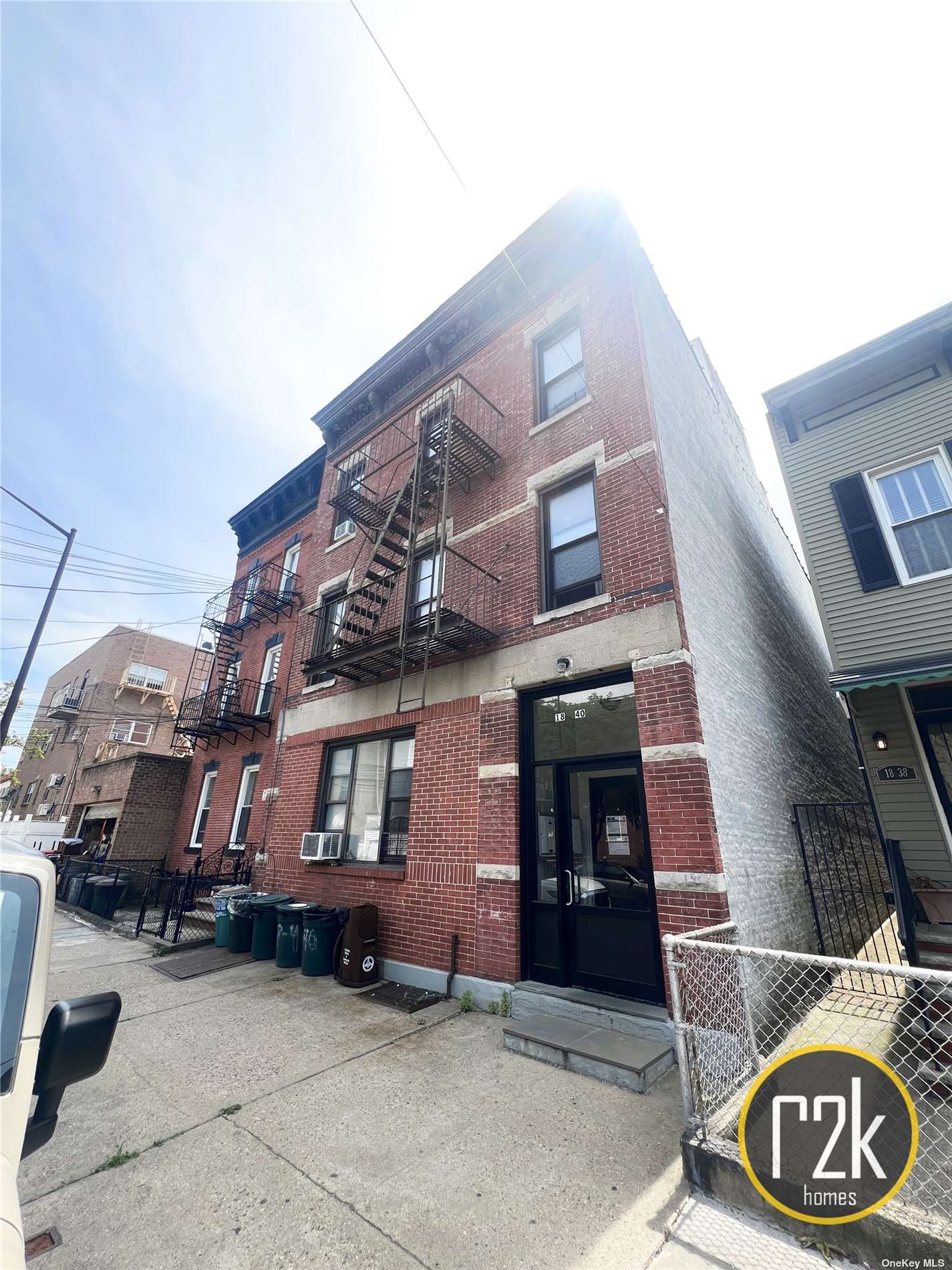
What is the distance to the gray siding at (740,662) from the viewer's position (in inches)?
258

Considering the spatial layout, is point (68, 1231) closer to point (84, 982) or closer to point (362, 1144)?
point (362, 1144)

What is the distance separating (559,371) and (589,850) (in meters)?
8.20

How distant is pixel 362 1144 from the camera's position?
3.73 meters

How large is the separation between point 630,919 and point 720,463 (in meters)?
10.0

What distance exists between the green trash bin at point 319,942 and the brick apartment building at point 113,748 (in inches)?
421

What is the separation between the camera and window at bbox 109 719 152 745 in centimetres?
2711

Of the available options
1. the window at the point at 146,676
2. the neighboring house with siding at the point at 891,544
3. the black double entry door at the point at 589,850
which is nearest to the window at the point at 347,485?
the black double entry door at the point at 589,850

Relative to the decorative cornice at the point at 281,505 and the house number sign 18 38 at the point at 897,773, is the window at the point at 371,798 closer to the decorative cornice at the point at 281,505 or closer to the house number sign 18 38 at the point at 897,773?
the house number sign 18 38 at the point at 897,773

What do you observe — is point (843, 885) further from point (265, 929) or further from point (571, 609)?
point (265, 929)

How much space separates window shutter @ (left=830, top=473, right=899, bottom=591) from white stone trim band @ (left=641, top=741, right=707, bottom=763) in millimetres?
5403

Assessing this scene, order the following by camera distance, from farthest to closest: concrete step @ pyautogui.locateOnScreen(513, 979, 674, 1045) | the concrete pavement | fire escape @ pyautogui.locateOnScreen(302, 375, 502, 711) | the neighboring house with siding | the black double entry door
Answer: fire escape @ pyautogui.locateOnScreen(302, 375, 502, 711) → the neighboring house with siding → the black double entry door → concrete step @ pyautogui.locateOnScreen(513, 979, 674, 1045) → the concrete pavement

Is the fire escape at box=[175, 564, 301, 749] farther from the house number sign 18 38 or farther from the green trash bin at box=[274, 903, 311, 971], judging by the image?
the house number sign 18 38

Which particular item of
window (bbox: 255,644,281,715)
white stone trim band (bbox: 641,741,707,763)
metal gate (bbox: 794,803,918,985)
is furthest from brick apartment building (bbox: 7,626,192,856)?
metal gate (bbox: 794,803,918,985)

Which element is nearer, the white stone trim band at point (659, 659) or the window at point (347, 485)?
the white stone trim band at point (659, 659)
